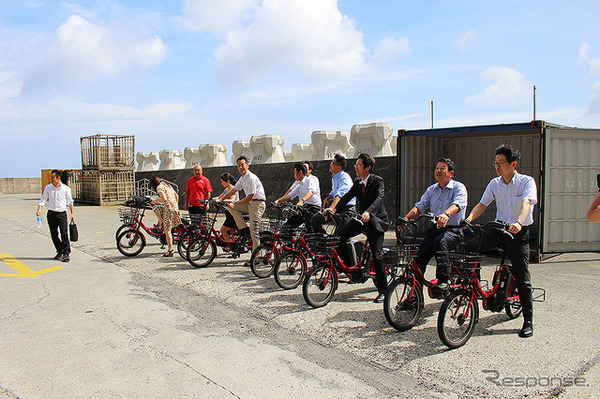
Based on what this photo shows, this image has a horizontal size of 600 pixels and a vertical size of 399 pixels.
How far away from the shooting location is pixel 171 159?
3219 cm

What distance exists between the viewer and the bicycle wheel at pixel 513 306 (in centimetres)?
513

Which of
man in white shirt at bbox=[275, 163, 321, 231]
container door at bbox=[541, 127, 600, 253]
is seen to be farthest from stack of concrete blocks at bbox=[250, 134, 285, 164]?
container door at bbox=[541, 127, 600, 253]

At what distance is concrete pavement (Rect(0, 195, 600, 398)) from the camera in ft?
12.7

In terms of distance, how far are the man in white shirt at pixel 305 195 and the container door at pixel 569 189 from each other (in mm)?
4090

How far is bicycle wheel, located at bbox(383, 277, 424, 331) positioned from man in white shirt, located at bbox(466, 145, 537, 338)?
79 cm

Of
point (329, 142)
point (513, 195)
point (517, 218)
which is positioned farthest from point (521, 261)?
point (329, 142)

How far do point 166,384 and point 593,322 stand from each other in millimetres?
4358

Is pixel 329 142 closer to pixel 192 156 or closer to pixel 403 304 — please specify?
pixel 192 156

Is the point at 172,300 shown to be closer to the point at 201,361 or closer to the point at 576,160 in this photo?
the point at 201,361

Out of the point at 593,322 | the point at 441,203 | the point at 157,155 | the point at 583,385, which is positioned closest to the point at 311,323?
the point at 441,203

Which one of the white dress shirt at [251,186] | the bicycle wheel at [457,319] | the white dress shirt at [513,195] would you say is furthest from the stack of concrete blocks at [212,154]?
the bicycle wheel at [457,319]

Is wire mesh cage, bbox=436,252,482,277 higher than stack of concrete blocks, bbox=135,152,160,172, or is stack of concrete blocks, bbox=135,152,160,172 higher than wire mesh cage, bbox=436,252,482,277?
stack of concrete blocks, bbox=135,152,160,172

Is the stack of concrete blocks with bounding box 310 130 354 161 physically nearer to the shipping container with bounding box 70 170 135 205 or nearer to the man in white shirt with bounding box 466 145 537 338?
the shipping container with bounding box 70 170 135 205

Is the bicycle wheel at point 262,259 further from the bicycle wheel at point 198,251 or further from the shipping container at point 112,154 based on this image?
the shipping container at point 112,154
